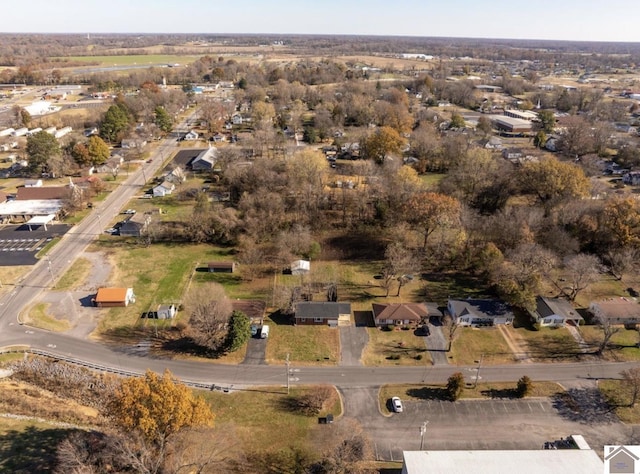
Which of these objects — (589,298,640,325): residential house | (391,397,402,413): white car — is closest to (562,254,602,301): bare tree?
(589,298,640,325): residential house

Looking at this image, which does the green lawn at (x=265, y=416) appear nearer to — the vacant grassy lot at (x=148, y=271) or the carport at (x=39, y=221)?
the vacant grassy lot at (x=148, y=271)

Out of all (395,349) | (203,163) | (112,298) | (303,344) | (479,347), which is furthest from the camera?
(203,163)

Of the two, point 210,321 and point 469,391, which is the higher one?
point 210,321

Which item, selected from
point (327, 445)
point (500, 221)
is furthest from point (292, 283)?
point (500, 221)

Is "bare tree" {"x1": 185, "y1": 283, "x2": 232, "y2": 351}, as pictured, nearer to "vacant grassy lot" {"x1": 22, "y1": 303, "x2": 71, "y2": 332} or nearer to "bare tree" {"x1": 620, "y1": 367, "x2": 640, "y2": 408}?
"vacant grassy lot" {"x1": 22, "y1": 303, "x2": 71, "y2": 332}

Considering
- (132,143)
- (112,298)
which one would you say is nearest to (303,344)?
(112,298)

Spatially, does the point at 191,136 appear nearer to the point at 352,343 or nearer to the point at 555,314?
the point at 352,343
